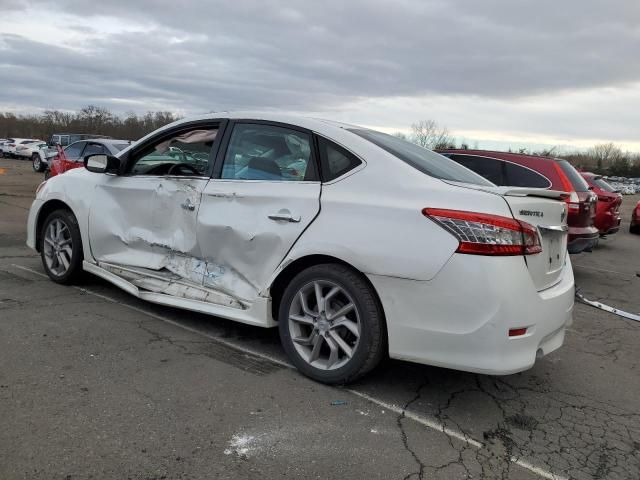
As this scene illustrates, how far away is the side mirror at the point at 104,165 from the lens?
490 cm

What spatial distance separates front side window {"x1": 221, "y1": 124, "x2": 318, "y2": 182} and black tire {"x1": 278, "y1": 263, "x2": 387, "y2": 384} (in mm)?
679

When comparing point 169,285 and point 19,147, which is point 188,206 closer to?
point 169,285

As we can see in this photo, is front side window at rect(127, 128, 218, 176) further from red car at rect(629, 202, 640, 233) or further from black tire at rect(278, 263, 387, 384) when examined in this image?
red car at rect(629, 202, 640, 233)

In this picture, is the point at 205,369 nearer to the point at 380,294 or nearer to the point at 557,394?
the point at 380,294

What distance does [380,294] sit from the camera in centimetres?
330

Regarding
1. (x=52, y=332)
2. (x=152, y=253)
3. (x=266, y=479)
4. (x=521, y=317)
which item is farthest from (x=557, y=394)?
(x=52, y=332)

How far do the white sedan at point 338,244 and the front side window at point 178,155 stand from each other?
0.01 metres

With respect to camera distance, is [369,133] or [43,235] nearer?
[369,133]

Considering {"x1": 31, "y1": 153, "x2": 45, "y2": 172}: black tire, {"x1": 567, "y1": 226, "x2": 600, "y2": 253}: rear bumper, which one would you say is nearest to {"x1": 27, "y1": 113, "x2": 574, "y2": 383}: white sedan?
{"x1": 567, "y1": 226, "x2": 600, "y2": 253}: rear bumper

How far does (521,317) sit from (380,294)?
794 mm

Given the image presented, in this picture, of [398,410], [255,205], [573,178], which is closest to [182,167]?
[255,205]

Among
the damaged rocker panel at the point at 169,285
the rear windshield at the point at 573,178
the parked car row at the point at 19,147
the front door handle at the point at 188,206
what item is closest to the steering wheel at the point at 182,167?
the front door handle at the point at 188,206

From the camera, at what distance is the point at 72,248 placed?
5.29 m

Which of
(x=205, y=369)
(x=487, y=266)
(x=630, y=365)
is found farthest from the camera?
(x=630, y=365)
